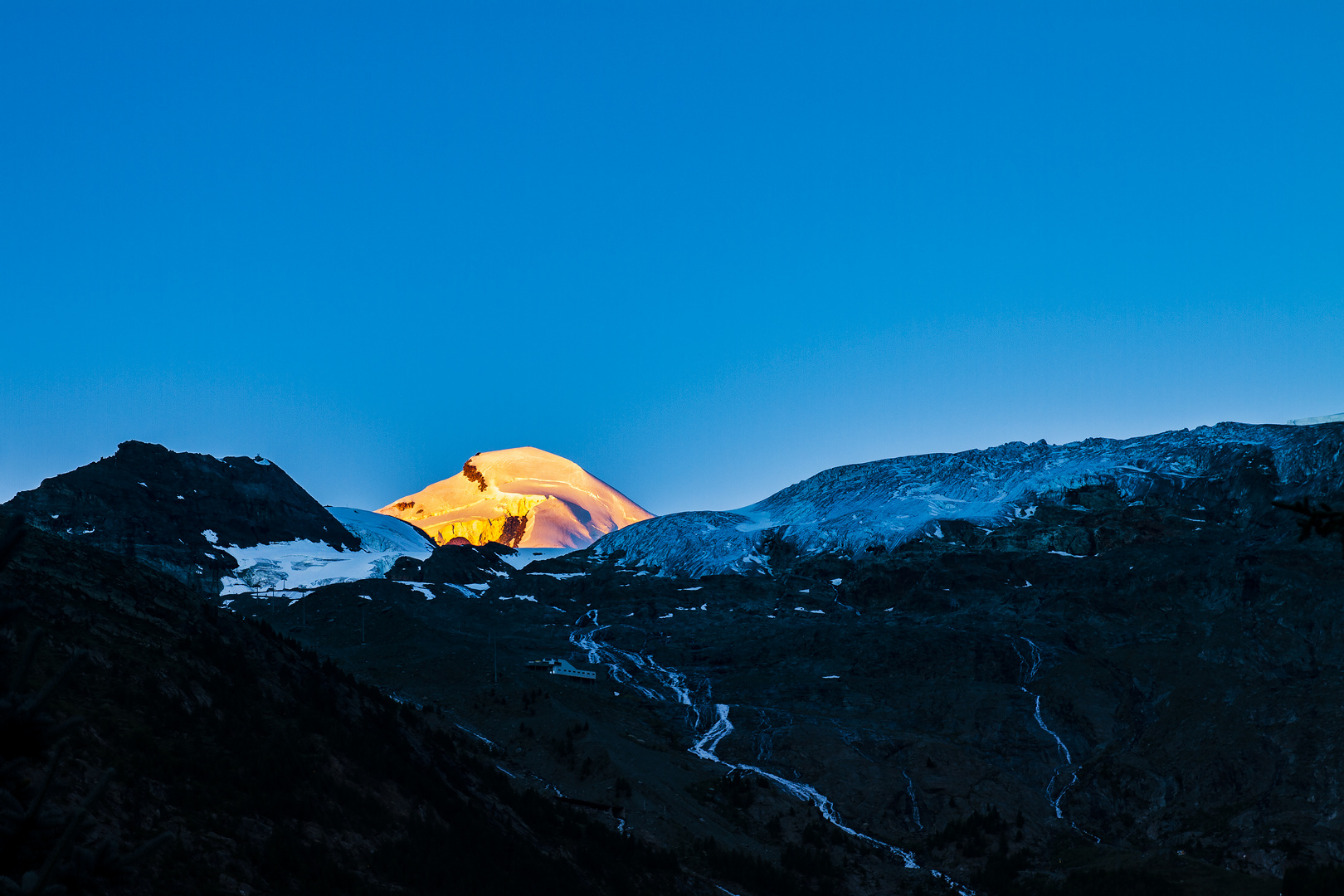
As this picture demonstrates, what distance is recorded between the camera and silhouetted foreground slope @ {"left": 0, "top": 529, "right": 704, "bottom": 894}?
43.8m

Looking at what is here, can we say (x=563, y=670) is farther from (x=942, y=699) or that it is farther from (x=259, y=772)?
(x=259, y=772)

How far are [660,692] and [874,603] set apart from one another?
59.1 m

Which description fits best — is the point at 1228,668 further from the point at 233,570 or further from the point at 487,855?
the point at 233,570

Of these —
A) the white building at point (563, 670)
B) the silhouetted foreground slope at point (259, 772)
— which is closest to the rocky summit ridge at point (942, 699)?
the white building at point (563, 670)

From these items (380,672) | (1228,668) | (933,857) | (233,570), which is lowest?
(933,857)

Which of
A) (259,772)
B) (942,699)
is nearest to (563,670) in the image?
(942,699)

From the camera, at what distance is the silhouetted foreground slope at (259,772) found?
144 feet

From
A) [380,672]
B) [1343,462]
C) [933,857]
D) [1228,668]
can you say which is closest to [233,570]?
[380,672]

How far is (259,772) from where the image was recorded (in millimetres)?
51375

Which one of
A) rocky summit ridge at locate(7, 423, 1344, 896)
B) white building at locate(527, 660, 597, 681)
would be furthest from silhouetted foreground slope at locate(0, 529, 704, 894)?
white building at locate(527, 660, 597, 681)

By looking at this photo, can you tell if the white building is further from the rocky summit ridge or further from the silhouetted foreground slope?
the silhouetted foreground slope

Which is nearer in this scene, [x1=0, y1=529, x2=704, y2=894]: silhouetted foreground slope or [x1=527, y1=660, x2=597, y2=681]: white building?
[x1=0, y1=529, x2=704, y2=894]: silhouetted foreground slope

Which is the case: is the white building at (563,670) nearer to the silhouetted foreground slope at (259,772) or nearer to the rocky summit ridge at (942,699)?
the rocky summit ridge at (942,699)

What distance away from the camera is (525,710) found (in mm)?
106000
